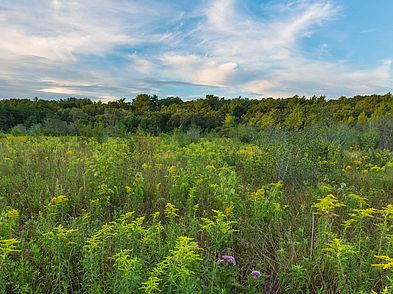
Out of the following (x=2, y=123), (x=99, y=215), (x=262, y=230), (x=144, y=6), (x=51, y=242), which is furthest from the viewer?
(x=2, y=123)

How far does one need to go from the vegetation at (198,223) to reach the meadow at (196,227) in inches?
0.6

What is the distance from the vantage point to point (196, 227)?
2752mm

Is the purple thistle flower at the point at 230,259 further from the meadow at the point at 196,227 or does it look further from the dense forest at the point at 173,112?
the dense forest at the point at 173,112

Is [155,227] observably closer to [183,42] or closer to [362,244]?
[362,244]

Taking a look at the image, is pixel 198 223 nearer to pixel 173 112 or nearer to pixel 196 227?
pixel 196 227

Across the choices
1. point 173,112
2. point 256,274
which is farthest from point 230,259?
point 173,112

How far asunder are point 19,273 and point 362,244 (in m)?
2.63

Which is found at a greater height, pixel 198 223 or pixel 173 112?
pixel 173 112

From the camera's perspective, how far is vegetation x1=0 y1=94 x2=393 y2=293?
188 centimetres

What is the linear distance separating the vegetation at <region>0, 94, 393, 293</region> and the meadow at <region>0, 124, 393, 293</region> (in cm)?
1

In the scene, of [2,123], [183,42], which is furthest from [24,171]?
[2,123]

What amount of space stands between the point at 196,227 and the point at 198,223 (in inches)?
4.5

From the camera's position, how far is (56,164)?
525cm

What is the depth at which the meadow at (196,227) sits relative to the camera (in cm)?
187
